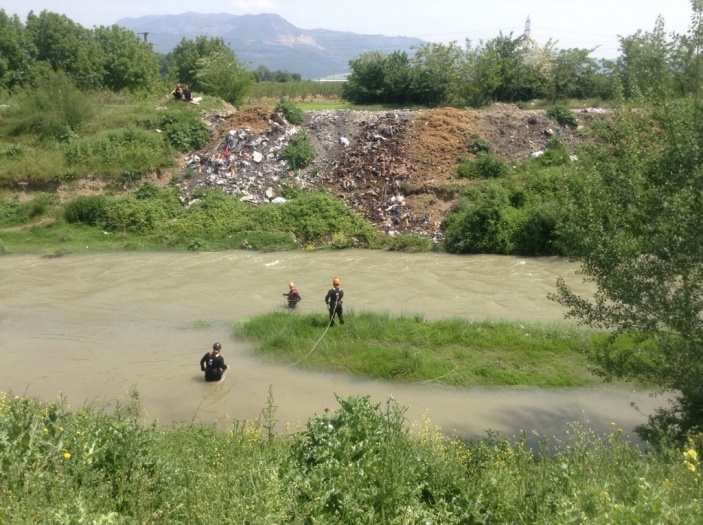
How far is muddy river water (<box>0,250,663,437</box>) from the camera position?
39.7 ft

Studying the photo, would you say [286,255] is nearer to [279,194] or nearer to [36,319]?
[279,194]

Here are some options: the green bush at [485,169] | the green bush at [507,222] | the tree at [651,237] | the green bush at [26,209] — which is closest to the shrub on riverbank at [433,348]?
the tree at [651,237]

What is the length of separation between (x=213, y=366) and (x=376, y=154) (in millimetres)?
17188

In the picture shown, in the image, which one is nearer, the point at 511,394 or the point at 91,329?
the point at 511,394

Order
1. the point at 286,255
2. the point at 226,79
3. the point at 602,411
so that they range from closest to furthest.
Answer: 1. the point at 602,411
2. the point at 286,255
3. the point at 226,79

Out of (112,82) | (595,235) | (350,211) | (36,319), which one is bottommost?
(36,319)

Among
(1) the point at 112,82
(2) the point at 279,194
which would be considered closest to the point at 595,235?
(2) the point at 279,194

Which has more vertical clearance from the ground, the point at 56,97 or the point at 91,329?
the point at 56,97

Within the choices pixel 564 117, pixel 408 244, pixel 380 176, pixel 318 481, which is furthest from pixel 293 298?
pixel 564 117

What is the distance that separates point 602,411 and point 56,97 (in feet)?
92.8

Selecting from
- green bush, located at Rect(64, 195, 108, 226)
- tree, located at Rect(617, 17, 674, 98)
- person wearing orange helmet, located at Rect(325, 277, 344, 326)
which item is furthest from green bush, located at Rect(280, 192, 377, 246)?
tree, located at Rect(617, 17, 674, 98)

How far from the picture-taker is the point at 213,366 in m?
12.8

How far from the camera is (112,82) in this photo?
1599 inches

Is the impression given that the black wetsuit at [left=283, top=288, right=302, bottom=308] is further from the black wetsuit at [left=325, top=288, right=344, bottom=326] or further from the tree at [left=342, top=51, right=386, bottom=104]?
the tree at [left=342, top=51, right=386, bottom=104]
